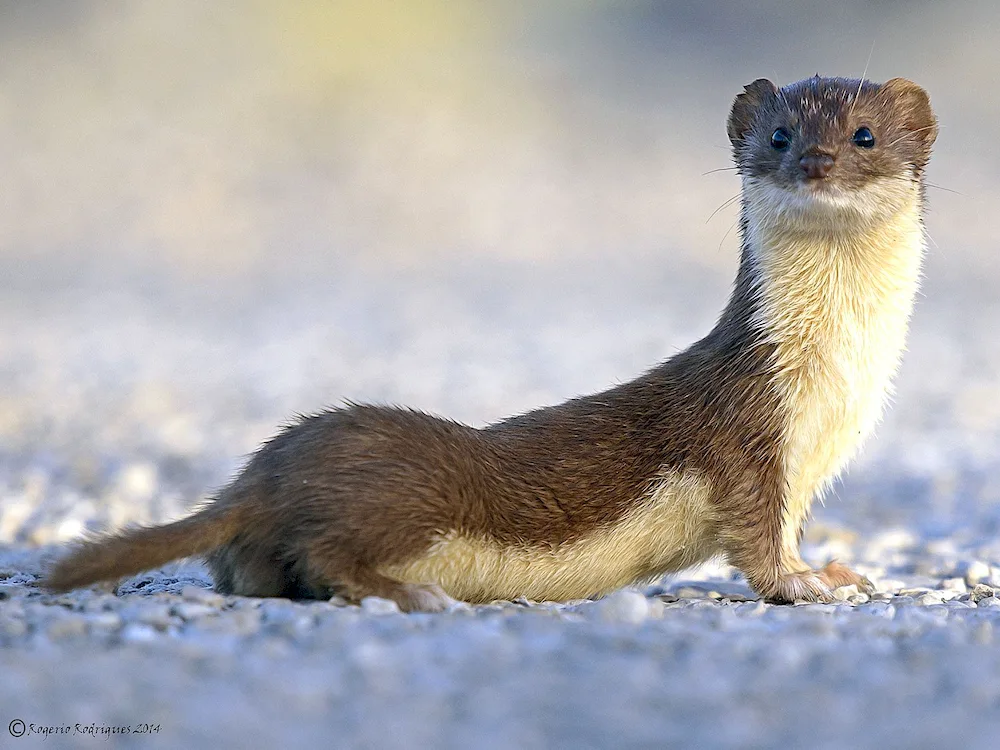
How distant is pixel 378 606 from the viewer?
5.11 metres

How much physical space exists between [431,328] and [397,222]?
25.3 feet

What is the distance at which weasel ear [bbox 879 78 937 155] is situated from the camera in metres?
6.63

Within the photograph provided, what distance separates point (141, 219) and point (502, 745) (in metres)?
22.3

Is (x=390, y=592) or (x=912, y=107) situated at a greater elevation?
(x=912, y=107)

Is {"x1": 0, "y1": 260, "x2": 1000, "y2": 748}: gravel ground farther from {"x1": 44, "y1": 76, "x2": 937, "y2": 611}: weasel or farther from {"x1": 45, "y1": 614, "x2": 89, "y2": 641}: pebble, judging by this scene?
{"x1": 44, "y1": 76, "x2": 937, "y2": 611}: weasel

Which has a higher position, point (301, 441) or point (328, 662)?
point (301, 441)

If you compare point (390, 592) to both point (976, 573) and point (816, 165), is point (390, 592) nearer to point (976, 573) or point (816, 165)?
point (816, 165)

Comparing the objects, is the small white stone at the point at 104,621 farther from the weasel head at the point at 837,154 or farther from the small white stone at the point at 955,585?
the small white stone at the point at 955,585

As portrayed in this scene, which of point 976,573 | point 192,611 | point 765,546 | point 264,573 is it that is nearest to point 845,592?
point 765,546

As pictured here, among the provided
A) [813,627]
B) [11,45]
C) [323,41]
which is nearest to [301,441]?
A: [813,627]

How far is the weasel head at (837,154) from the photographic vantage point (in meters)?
6.21

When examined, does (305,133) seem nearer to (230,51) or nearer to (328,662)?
(230,51)

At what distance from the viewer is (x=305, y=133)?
28.0 metres

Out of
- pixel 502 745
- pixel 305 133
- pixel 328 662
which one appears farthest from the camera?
pixel 305 133
